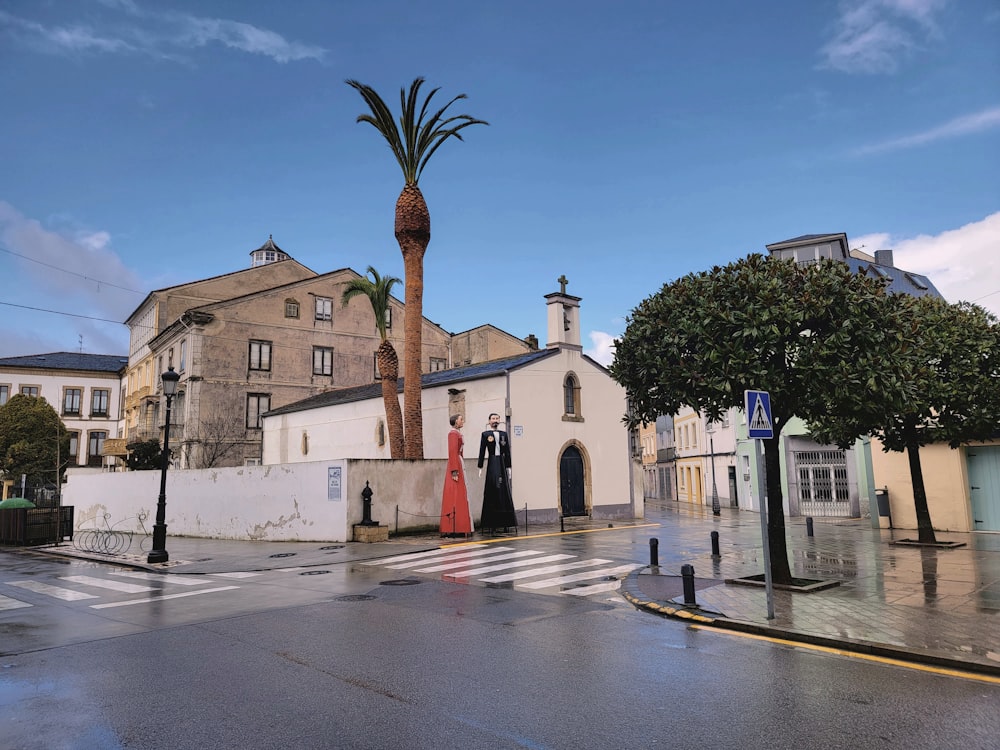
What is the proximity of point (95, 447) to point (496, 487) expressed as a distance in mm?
53298

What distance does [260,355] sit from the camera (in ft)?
128

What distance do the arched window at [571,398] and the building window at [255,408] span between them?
793 inches

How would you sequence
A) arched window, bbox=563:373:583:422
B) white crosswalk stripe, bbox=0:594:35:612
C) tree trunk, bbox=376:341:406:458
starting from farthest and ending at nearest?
arched window, bbox=563:373:583:422 → tree trunk, bbox=376:341:406:458 → white crosswalk stripe, bbox=0:594:35:612

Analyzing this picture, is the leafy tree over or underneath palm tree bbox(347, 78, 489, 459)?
underneath

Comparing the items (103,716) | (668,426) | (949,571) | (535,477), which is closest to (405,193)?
(535,477)

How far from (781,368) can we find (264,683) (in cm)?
789

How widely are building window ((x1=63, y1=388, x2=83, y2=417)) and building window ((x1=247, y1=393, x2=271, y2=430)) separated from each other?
3143 centimetres

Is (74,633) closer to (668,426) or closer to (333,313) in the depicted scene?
(333,313)

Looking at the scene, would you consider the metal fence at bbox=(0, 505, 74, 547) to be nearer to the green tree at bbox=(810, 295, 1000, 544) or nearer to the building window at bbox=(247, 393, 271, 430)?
the building window at bbox=(247, 393, 271, 430)

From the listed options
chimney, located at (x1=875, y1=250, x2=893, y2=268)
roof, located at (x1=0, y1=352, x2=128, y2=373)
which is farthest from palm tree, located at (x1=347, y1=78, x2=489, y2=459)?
roof, located at (x1=0, y1=352, x2=128, y2=373)

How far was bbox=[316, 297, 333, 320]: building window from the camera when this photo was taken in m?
41.2

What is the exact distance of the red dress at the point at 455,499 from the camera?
64.1 feet

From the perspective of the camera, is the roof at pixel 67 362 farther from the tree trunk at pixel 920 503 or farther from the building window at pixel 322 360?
the tree trunk at pixel 920 503

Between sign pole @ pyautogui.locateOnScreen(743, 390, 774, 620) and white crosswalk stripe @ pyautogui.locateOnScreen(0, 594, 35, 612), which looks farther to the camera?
white crosswalk stripe @ pyautogui.locateOnScreen(0, 594, 35, 612)
